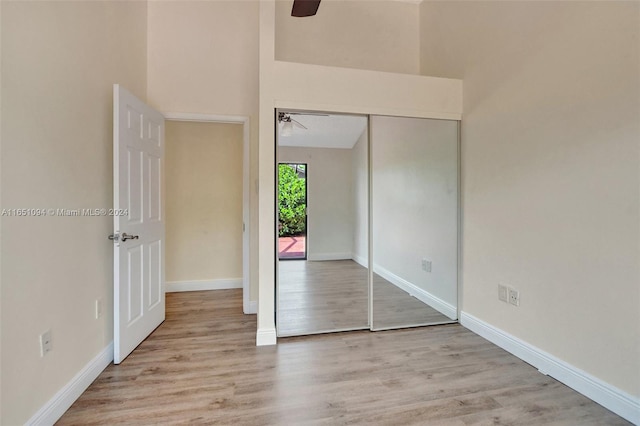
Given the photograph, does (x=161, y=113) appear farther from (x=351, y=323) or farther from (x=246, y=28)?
(x=351, y=323)

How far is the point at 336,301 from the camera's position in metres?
3.10

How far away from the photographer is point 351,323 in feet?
9.54

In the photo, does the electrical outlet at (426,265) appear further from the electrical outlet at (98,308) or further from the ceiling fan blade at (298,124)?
the electrical outlet at (98,308)

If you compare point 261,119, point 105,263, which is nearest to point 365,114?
point 261,119

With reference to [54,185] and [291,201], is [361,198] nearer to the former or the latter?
[291,201]

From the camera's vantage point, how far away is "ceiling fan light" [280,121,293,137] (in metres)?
2.71

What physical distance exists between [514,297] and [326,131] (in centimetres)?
206

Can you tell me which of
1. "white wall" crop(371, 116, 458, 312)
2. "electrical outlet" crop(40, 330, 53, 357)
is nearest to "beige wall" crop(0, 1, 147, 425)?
"electrical outlet" crop(40, 330, 53, 357)

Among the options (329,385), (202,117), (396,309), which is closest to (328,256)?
(396,309)

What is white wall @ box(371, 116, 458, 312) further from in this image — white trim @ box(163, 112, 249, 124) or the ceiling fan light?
white trim @ box(163, 112, 249, 124)

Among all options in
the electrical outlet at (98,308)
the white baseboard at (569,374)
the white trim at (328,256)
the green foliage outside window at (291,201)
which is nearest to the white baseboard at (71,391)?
the electrical outlet at (98,308)

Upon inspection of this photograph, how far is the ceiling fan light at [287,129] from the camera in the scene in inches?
107

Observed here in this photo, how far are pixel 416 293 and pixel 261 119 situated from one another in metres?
2.19

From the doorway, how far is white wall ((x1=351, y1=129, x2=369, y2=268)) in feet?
1.56
